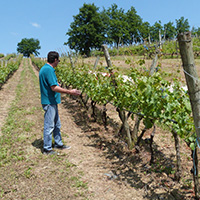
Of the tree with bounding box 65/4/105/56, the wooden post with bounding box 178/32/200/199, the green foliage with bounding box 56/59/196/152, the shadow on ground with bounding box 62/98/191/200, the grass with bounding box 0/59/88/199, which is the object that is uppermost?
the tree with bounding box 65/4/105/56

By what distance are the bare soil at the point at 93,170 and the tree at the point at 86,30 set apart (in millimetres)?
43329

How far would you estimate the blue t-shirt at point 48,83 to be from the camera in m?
3.64

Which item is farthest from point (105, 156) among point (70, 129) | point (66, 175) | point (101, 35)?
point (101, 35)

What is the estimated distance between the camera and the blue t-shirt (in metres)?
3.64

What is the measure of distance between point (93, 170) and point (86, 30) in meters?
45.9

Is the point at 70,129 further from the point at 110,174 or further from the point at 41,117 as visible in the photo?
the point at 110,174

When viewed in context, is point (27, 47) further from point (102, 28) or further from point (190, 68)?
point (190, 68)

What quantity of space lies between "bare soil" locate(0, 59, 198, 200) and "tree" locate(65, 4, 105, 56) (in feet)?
142

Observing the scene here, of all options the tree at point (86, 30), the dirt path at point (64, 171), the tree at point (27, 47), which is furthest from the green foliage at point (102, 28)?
the tree at point (27, 47)

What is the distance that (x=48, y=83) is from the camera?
375 cm

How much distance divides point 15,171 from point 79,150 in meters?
1.29

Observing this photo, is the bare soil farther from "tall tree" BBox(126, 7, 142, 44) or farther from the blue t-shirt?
"tall tree" BBox(126, 7, 142, 44)

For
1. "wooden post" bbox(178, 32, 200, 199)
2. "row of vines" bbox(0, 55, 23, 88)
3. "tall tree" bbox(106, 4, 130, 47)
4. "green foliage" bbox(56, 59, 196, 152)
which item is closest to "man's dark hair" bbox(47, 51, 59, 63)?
"green foliage" bbox(56, 59, 196, 152)

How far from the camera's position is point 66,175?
132 inches
